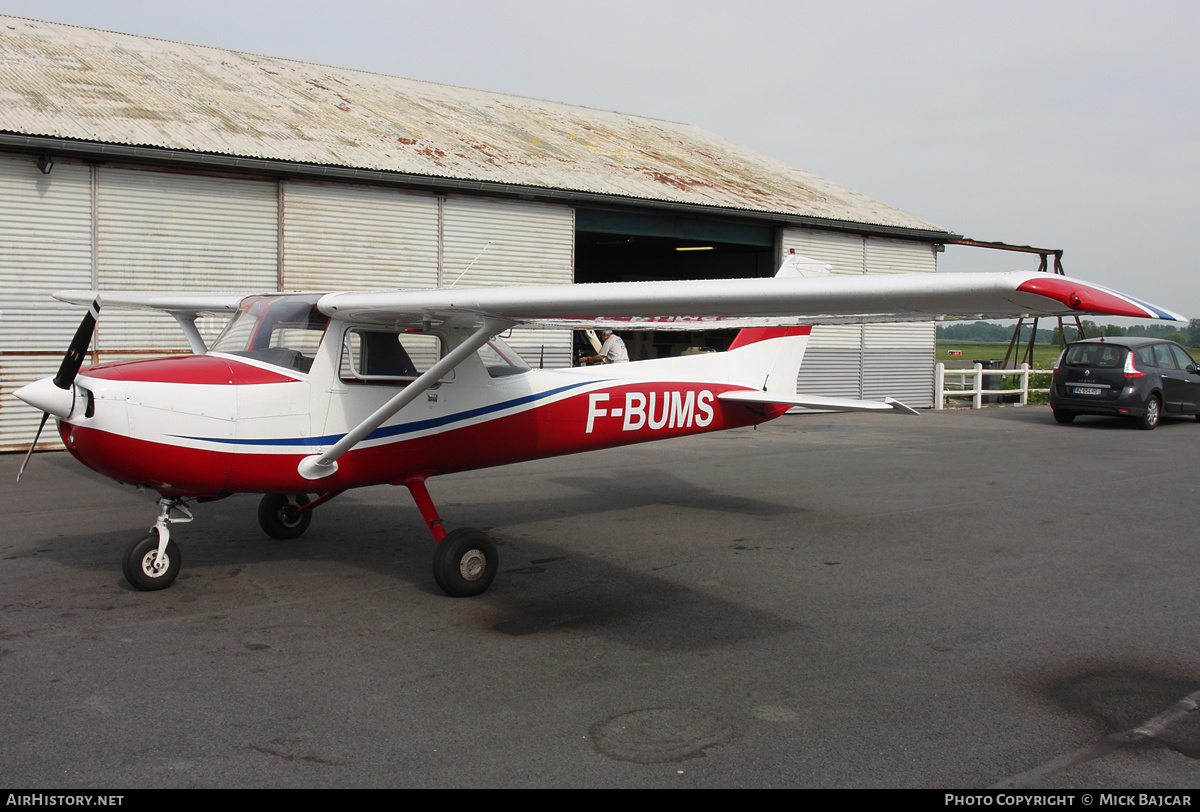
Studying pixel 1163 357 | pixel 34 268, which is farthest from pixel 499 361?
pixel 1163 357

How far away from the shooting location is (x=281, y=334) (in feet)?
19.4

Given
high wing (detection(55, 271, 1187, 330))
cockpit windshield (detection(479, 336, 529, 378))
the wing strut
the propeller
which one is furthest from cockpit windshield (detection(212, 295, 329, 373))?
cockpit windshield (detection(479, 336, 529, 378))

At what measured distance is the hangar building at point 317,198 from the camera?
12.2 m

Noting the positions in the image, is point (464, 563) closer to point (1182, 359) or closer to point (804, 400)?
point (804, 400)

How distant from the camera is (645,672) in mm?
4430

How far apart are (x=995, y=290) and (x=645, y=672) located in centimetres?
244

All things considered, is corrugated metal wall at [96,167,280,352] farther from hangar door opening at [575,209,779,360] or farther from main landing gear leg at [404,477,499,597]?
main landing gear leg at [404,477,499,597]

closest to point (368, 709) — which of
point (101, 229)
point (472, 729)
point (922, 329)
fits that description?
point (472, 729)

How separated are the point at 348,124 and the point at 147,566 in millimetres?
12274

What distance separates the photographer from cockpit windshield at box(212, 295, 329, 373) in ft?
19.2

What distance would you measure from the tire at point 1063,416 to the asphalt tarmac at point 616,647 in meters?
9.33

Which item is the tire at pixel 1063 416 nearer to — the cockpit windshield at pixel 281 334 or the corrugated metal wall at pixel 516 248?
the corrugated metal wall at pixel 516 248

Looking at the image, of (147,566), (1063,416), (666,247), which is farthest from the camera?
(666,247)

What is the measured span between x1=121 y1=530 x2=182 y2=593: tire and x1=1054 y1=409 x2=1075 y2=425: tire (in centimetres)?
1724
